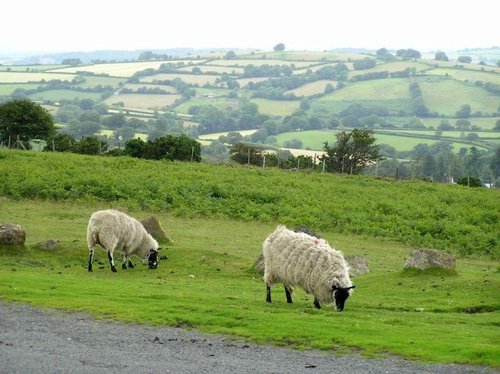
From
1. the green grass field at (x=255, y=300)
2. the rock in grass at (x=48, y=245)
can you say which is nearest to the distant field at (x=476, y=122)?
the green grass field at (x=255, y=300)

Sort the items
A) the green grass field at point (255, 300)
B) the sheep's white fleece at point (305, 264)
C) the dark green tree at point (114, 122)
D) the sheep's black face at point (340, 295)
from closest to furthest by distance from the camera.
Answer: the green grass field at point (255, 300)
the sheep's black face at point (340, 295)
the sheep's white fleece at point (305, 264)
the dark green tree at point (114, 122)

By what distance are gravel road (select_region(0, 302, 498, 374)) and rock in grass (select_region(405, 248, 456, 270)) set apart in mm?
13973

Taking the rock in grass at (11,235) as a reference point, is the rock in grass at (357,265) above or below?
below

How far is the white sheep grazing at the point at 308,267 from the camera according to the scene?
24.7 metres

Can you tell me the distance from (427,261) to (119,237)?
12.6m

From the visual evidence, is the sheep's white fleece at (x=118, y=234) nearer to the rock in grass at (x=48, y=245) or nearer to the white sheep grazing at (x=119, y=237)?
the white sheep grazing at (x=119, y=237)

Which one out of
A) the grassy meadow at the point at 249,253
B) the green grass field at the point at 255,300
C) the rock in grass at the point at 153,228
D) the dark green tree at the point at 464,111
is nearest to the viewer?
the green grass field at the point at 255,300

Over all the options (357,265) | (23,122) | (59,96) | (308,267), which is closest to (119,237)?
(357,265)

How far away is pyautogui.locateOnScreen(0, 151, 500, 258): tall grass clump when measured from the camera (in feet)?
177

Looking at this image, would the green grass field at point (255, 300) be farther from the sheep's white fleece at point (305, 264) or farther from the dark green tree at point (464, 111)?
the dark green tree at point (464, 111)

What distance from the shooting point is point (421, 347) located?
19031 millimetres

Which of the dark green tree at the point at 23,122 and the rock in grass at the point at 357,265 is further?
the dark green tree at the point at 23,122

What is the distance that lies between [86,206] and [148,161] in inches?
695

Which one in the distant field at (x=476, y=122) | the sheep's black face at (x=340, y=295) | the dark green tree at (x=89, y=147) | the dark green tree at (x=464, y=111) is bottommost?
the distant field at (x=476, y=122)
